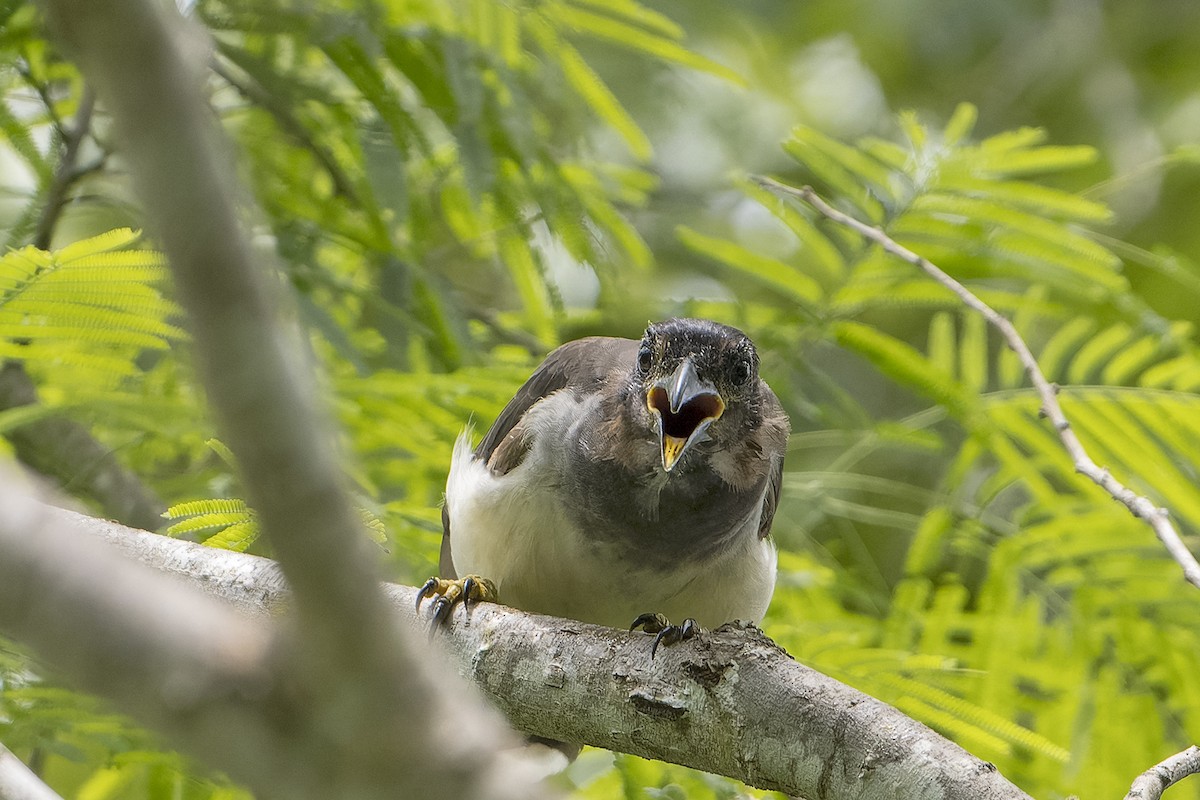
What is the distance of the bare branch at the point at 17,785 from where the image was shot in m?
2.30

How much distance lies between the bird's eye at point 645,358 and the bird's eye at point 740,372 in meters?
0.22

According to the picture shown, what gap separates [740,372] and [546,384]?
64 cm

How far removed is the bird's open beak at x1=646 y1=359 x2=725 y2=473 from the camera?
3191 mm

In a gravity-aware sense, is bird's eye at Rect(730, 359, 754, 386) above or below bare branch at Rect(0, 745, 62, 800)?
above

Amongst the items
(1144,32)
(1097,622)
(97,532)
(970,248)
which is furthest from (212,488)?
(1144,32)

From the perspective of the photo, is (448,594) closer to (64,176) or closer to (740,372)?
(740,372)

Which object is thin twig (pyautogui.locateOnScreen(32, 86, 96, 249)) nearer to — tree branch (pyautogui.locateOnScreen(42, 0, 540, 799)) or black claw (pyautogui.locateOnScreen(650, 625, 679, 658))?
black claw (pyautogui.locateOnScreen(650, 625, 679, 658))

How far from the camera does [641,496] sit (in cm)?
325

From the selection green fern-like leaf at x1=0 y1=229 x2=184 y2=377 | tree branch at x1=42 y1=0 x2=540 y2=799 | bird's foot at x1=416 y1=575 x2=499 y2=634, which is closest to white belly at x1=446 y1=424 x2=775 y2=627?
bird's foot at x1=416 y1=575 x2=499 y2=634

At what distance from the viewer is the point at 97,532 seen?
2.81 meters

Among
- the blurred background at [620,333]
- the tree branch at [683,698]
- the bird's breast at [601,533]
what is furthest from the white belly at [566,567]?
the tree branch at [683,698]

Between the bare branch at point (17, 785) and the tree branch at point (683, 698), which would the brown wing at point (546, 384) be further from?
the bare branch at point (17, 785)

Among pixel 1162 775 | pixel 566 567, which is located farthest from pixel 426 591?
pixel 1162 775

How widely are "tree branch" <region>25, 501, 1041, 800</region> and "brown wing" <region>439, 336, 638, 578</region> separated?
2.36 ft
